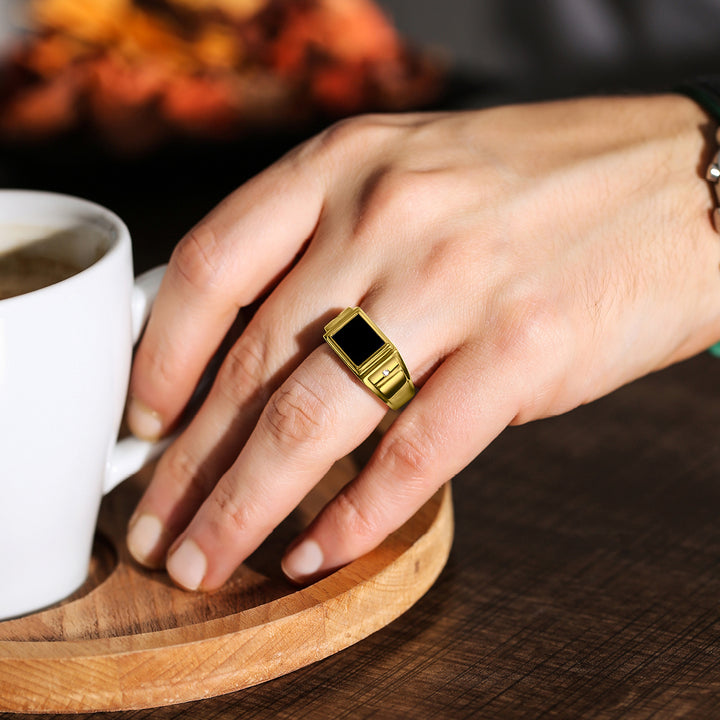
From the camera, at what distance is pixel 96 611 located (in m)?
0.65

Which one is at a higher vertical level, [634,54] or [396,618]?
[396,618]

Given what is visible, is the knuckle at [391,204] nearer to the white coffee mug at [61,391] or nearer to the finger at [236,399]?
the finger at [236,399]

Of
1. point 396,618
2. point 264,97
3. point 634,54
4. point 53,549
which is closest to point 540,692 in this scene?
point 396,618

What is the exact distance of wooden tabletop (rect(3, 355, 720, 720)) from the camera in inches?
22.2

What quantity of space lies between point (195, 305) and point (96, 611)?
0.20 m

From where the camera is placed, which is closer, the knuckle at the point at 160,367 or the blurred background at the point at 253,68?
the knuckle at the point at 160,367

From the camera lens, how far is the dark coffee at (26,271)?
0.73 m

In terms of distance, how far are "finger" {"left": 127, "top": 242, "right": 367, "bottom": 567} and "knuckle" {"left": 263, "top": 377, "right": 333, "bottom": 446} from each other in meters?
0.04

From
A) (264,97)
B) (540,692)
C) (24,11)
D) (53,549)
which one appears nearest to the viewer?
(540,692)

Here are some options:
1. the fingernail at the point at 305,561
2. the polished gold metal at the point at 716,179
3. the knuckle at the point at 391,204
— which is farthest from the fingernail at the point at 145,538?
the polished gold metal at the point at 716,179

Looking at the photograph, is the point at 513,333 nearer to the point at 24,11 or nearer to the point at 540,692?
the point at 540,692

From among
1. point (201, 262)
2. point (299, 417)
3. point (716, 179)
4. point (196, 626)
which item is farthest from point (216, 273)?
point (716, 179)

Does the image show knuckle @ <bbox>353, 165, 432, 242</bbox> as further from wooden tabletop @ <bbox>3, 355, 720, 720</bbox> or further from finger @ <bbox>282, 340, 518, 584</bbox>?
wooden tabletop @ <bbox>3, 355, 720, 720</bbox>

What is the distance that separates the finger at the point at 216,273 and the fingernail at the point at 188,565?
0.34 feet
